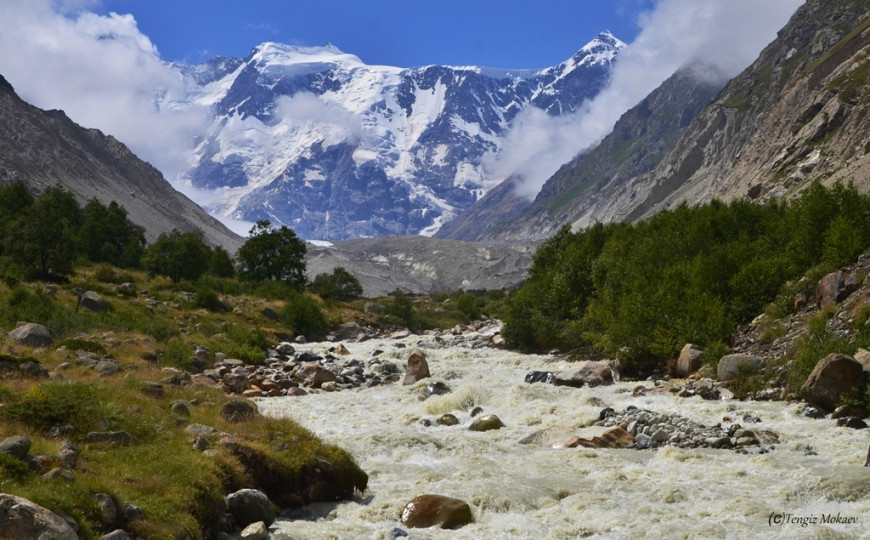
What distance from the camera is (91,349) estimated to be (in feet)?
116

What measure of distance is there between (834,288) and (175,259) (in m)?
73.1

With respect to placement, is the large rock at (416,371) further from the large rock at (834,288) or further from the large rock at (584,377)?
the large rock at (834,288)

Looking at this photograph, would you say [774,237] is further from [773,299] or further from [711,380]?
[711,380]

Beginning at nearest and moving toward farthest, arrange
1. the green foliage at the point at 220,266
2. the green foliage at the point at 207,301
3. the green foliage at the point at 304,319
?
the green foliage at the point at 207,301 < the green foliage at the point at 304,319 < the green foliage at the point at 220,266

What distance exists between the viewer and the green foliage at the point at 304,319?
71.9 m

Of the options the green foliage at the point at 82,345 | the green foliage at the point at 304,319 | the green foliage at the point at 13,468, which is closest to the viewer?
the green foliage at the point at 13,468

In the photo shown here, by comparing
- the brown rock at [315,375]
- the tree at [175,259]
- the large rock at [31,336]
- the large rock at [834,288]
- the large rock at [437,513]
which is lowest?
the large rock at [437,513]

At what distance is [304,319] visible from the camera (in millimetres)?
72250

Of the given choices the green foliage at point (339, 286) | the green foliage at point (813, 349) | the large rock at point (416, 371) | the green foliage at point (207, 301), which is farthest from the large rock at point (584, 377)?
the green foliage at point (339, 286)

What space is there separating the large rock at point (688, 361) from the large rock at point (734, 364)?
9.26 feet

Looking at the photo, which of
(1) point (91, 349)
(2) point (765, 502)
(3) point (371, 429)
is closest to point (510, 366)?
(3) point (371, 429)

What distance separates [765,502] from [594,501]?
4.42 m

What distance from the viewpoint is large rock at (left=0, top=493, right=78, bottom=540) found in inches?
502

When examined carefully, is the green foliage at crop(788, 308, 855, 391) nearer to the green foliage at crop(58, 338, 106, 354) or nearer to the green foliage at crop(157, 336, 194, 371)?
the green foliage at crop(157, 336, 194, 371)
